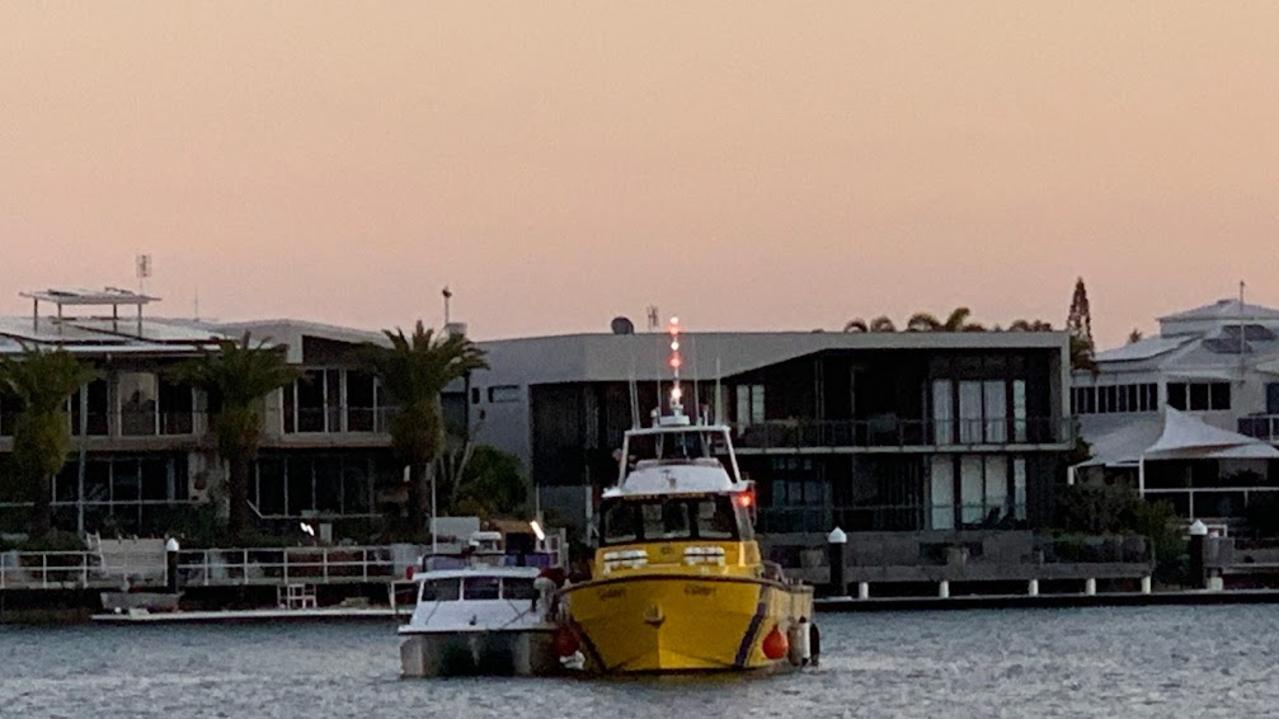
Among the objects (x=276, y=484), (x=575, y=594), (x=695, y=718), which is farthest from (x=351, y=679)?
(x=276, y=484)

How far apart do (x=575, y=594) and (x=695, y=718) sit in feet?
17.5

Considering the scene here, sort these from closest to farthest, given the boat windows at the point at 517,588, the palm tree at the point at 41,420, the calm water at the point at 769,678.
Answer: the calm water at the point at 769,678 < the boat windows at the point at 517,588 < the palm tree at the point at 41,420

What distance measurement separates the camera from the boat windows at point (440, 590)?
6506 centimetres

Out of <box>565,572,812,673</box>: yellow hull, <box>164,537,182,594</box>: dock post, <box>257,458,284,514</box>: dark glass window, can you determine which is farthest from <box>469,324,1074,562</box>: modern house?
<box>565,572,812,673</box>: yellow hull

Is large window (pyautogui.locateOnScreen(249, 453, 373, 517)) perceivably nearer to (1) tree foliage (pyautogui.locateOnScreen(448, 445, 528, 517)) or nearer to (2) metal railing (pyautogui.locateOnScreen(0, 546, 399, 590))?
(1) tree foliage (pyautogui.locateOnScreen(448, 445, 528, 517))

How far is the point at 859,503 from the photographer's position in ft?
351

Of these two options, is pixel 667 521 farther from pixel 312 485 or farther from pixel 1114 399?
pixel 1114 399

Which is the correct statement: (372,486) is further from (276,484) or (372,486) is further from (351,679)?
(351,679)

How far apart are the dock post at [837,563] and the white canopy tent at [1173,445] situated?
67.4 feet

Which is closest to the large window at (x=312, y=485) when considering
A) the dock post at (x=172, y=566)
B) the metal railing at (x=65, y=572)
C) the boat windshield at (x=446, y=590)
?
the metal railing at (x=65, y=572)

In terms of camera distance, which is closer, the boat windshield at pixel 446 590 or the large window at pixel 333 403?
the boat windshield at pixel 446 590

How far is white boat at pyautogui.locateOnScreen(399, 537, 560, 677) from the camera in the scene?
64.8 m

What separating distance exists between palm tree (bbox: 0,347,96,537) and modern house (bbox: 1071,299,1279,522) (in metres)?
36.8

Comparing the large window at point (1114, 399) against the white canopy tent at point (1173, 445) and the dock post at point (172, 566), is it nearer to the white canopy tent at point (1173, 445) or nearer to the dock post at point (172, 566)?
the white canopy tent at point (1173, 445)
